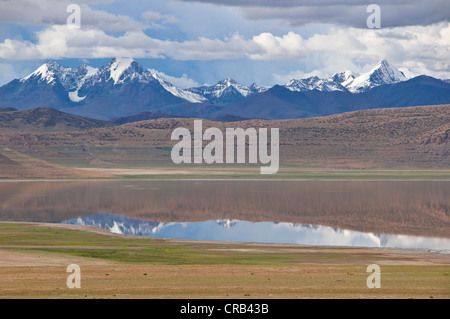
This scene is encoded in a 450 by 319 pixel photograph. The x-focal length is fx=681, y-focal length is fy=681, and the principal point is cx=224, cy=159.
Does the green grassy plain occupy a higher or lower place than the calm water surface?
lower

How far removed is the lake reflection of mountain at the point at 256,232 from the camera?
59438mm

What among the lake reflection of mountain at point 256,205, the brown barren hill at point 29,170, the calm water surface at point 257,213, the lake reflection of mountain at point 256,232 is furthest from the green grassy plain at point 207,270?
the brown barren hill at point 29,170

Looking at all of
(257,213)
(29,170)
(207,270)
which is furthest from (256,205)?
(29,170)

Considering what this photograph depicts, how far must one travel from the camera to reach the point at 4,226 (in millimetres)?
65562

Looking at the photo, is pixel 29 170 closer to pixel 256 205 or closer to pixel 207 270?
A: pixel 256 205

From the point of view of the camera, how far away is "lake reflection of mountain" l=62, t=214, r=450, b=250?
5944 centimetres

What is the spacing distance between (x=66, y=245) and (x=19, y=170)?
11943 centimetres

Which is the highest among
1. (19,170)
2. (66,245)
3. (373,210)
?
(19,170)

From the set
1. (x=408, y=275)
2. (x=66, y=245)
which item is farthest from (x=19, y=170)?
(x=408, y=275)

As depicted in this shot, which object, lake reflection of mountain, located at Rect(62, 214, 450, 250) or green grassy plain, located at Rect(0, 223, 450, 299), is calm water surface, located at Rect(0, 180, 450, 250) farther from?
green grassy plain, located at Rect(0, 223, 450, 299)

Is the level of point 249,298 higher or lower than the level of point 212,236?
lower

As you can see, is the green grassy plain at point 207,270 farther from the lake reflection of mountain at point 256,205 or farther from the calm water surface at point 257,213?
the lake reflection of mountain at point 256,205

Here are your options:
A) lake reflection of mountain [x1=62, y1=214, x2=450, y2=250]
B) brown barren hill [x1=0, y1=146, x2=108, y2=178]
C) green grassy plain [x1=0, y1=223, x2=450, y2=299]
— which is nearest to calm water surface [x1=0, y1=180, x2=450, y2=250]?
lake reflection of mountain [x1=62, y1=214, x2=450, y2=250]
